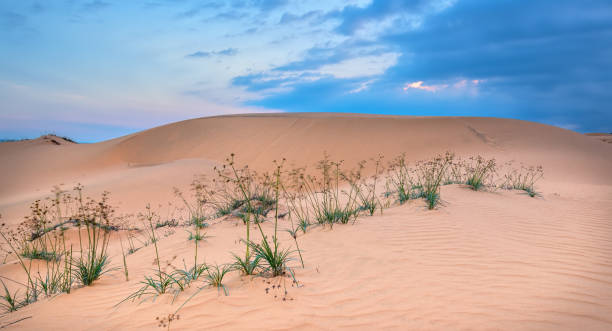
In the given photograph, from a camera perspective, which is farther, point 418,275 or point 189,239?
point 189,239

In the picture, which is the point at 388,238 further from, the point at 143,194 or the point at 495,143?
the point at 495,143

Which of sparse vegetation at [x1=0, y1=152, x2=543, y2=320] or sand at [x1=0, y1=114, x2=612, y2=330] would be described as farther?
sparse vegetation at [x1=0, y1=152, x2=543, y2=320]

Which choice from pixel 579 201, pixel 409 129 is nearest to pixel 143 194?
Result: pixel 579 201

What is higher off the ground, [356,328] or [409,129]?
[409,129]

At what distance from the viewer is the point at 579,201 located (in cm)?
A: 730

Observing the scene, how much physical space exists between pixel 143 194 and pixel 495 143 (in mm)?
16173

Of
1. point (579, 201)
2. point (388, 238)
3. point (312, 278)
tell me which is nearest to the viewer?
point (312, 278)

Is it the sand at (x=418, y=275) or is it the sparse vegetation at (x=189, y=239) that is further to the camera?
the sparse vegetation at (x=189, y=239)

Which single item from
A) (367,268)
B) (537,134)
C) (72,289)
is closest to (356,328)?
(367,268)

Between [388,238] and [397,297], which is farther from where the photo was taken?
[388,238]

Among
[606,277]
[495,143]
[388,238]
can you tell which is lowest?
[606,277]

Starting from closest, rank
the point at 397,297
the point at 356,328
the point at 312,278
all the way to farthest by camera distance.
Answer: the point at 356,328 → the point at 397,297 → the point at 312,278

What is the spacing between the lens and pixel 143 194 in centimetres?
1108

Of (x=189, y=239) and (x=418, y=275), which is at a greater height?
(x=189, y=239)
